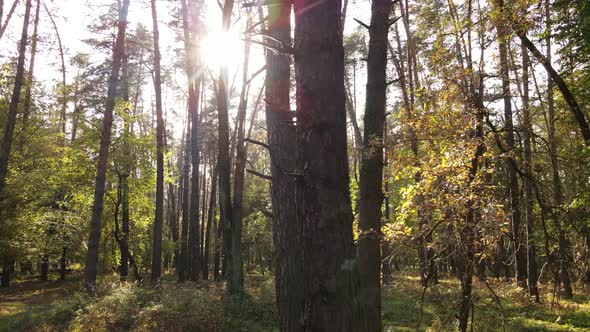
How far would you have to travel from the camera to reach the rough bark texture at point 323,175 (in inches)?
95.3

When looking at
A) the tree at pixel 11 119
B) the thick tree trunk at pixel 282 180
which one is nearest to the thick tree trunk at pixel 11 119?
the tree at pixel 11 119

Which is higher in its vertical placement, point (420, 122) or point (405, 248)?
point (420, 122)

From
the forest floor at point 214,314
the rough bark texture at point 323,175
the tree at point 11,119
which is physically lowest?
the forest floor at point 214,314

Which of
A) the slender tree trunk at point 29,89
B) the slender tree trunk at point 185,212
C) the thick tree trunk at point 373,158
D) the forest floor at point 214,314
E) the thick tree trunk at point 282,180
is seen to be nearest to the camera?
the thick tree trunk at point 282,180

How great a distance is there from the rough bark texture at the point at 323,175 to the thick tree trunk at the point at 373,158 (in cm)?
297

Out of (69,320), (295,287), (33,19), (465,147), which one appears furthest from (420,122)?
(33,19)

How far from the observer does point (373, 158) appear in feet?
18.7

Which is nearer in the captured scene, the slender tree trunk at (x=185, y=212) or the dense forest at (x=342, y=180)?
the dense forest at (x=342, y=180)

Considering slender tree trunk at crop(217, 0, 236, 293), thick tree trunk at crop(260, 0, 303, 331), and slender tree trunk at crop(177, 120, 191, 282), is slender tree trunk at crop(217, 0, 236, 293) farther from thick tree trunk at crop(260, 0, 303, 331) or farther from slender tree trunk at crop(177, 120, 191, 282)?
slender tree trunk at crop(177, 120, 191, 282)

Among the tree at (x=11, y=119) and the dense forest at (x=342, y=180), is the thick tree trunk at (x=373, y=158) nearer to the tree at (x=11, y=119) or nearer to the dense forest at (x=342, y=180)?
the dense forest at (x=342, y=180)

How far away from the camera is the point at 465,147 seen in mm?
6035

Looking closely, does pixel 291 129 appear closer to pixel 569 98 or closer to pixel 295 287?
pixel 295 287

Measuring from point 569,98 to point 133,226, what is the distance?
2287 cm

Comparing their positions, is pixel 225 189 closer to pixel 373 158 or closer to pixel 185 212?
pixel 373 158
